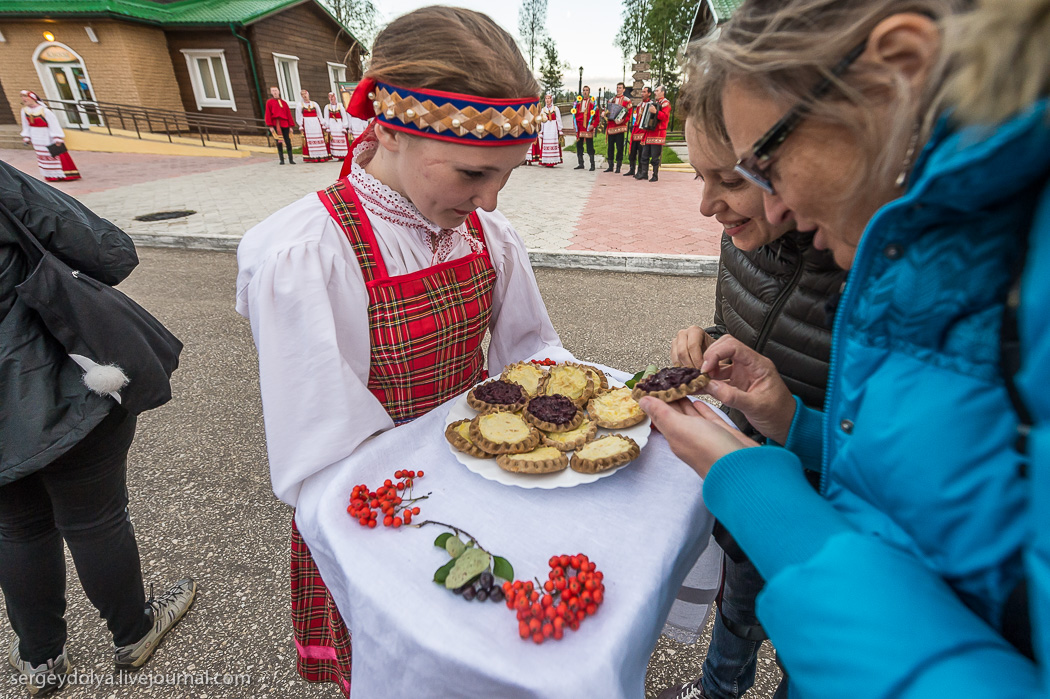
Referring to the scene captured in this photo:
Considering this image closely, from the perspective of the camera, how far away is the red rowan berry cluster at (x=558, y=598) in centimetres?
93

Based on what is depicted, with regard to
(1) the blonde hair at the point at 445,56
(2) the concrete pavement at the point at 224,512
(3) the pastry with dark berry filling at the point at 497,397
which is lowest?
(2) the concrete pavement at the point at 224,512

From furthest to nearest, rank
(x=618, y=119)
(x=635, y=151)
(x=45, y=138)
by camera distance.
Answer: (x=635, y=151) < (x=618, y=119) < (x=45, y=138)

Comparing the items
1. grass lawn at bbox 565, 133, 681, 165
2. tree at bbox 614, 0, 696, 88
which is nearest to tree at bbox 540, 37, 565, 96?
tree at bbox 614, 0, 696, 88

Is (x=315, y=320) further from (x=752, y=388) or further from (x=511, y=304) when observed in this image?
(x=752, y=388)

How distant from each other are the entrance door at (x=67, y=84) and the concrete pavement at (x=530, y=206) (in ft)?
12.9

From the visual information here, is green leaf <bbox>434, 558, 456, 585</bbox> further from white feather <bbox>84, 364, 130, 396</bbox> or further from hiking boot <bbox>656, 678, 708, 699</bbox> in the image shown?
hiking boot <bbox>656, 678, 708, 699</bbox>

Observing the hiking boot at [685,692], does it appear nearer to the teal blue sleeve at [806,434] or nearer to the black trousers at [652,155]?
the teal blue sleeve at [806,434]

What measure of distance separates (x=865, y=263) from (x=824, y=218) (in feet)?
0.42

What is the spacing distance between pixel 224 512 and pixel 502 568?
2.63 metres

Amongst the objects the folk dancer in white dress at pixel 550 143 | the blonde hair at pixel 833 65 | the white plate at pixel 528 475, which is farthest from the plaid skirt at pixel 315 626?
the folk dancer in white dress at pixel 550 143

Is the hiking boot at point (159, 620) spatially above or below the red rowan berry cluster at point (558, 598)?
below

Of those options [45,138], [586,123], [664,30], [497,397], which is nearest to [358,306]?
[497,397]

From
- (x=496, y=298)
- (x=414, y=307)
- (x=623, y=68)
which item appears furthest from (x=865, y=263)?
(x=623, y=68)

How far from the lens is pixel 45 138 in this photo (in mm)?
12180
